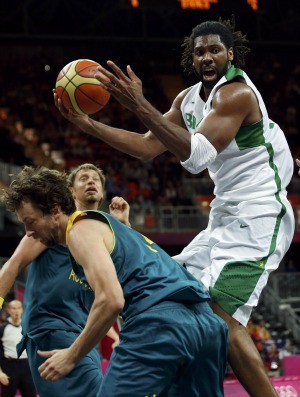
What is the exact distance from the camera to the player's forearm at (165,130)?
412 cm

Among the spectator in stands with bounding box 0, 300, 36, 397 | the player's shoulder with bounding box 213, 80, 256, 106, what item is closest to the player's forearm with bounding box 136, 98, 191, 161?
the player's shoulder with bounding box 213, 80, 256, 106

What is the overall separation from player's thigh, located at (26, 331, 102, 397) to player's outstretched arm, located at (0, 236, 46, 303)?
428mm

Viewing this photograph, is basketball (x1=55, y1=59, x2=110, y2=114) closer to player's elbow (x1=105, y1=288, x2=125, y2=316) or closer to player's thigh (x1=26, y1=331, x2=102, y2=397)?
player's thigh (x1=26, y1=331, x2=102, y2=397)

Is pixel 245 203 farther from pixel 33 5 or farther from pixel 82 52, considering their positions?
pixel 82 52

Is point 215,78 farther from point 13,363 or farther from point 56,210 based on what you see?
point 13,363

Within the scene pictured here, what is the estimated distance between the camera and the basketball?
16.0 ft

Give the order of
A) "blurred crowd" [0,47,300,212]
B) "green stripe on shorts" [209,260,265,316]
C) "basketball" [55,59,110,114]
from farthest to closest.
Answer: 1. "blurred crowd" [0,47,300,212]
2. "basketball" [55,59,110,114]
3. "green stripe on shorts" [209,260,265,316]

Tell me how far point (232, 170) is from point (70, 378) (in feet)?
4.86

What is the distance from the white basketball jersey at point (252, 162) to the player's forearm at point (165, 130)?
385mm

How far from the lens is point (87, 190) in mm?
5660

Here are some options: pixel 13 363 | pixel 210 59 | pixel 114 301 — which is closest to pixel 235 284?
pixel 114 301

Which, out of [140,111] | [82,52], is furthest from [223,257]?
[82,52]

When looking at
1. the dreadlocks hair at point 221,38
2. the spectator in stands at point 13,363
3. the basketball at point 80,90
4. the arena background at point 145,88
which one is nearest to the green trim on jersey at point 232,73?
the dreadlocks hair at point 221,38

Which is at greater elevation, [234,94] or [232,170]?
[234,94]
